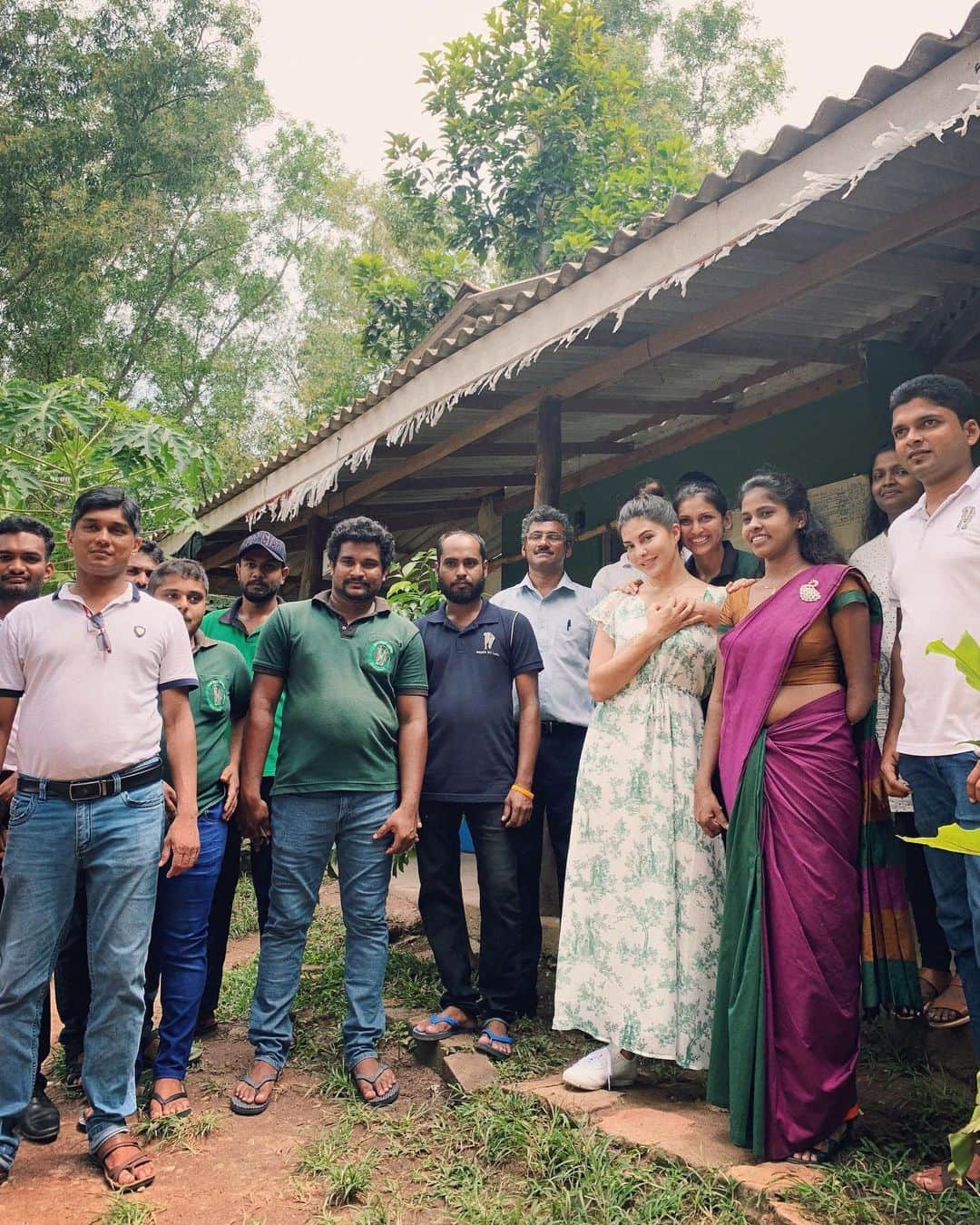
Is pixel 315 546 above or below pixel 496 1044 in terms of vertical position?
above

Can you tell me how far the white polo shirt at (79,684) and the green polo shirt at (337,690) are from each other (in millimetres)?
542

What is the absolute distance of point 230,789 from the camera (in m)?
3.69

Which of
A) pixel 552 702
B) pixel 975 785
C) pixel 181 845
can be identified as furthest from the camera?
pixel 552 702

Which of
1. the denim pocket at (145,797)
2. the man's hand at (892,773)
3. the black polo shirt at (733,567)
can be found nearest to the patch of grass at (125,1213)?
the denim pocket at (145,797)

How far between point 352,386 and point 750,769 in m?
21.8

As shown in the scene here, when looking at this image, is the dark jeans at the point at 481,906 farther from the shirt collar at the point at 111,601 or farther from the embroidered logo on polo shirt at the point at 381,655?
the shirt collar at the point at 111,601

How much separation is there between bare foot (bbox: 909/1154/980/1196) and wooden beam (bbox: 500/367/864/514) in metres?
3.74

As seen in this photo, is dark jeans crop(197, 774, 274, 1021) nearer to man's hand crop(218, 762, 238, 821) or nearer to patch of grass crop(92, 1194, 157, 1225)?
man's hand crop(218, 762, 238, 821)

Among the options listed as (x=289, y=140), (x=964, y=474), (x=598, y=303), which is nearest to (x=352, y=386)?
(x=289, y=140)

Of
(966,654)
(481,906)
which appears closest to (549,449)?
(481,906)

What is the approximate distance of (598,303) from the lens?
12.8 ft

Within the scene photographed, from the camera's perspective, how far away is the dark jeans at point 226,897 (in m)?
3.91

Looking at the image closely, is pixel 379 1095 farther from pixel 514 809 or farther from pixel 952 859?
pixel 952 859

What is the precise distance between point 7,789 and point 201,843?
2.12ft
